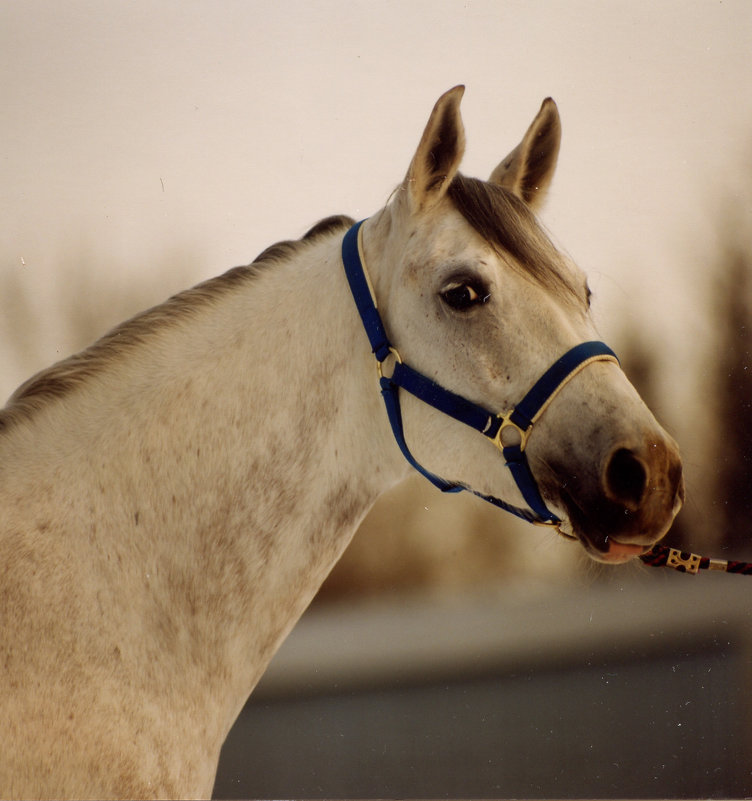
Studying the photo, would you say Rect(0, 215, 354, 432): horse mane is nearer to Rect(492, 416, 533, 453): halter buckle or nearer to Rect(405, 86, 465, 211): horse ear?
Rect(405, 86, 465, 211): horse ear

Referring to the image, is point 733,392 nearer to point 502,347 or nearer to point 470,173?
point 470,173

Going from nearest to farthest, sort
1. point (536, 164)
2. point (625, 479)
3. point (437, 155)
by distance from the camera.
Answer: point (625, 479)
point (437, 155)
point (536, 164)

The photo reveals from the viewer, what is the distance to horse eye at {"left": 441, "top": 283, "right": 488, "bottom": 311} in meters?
1.21

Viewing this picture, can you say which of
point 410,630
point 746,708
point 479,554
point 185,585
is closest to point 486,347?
point 185,585

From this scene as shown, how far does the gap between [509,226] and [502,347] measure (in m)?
0.23

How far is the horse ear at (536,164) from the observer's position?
1463mm

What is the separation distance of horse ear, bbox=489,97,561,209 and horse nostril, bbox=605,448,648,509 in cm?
64

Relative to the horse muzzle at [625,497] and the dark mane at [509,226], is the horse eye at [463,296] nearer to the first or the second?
the dark mane at [509,226]

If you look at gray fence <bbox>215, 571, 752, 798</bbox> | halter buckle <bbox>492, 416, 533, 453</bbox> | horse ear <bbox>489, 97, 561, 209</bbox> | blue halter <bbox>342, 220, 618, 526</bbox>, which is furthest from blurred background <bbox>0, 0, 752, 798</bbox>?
halter buckle <bbox>492, 416, 533, 453</bbox>

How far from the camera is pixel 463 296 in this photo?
1.21 meters

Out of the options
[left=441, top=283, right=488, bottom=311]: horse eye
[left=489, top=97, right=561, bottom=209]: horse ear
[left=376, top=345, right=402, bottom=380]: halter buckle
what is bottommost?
[left=376, top=345, right=402, bottom=380]: halter buckle

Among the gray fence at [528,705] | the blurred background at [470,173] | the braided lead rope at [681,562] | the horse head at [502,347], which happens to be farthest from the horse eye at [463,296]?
the gray fence at [528,705]

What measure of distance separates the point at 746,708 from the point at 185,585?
65.0 inches

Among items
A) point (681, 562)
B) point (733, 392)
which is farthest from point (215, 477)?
point (733, 392)
